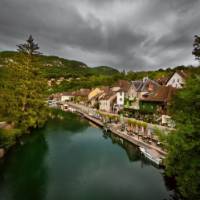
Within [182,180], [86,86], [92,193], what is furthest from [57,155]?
[86,86]

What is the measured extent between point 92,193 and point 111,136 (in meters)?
21.2

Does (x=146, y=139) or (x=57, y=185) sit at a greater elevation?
(x=146, y=139)

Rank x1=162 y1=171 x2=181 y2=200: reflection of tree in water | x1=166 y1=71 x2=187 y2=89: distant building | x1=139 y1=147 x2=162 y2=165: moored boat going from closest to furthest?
1. x1=162 y1=171 x2=181 y2=200: reflection of tree in water
2. x1=139 y1=147 x2=162 y2=165: moored boat
3. x1=166 y1=71 x2=187 y2=89: distant building

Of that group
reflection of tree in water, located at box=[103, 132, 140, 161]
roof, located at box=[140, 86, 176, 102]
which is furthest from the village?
reflection of tree in water, located at box=[103, 132, 140, 161]

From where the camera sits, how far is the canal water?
1692 centimetres

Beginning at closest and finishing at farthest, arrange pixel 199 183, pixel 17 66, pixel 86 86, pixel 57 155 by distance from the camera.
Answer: pixel 199 183, pixel 57 155, pixel 17 66, pixel 86 86

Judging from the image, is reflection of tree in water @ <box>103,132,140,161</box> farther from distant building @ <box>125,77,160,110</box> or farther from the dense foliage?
distant building @ <box>125,77,160,110</box>

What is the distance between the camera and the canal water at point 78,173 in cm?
1692

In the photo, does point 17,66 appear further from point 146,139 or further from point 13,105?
point 146,139

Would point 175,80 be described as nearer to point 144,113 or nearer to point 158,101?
point 144,113

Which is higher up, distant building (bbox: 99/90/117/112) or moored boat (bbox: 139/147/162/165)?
distant building (bbox: 99/90/117/112)

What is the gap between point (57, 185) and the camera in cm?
1842

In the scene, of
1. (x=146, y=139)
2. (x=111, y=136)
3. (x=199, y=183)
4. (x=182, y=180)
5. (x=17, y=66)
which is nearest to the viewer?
(x=199, y=183)

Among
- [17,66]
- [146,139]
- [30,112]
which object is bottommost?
[146,139]
